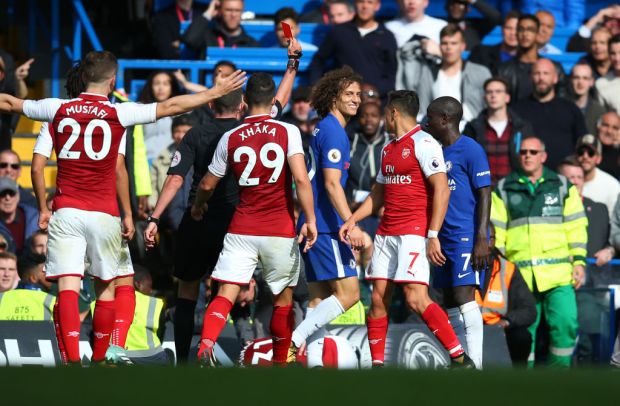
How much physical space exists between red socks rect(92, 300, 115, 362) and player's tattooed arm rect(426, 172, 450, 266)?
7.56 ft

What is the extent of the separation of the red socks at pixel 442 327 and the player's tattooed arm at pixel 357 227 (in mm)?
685

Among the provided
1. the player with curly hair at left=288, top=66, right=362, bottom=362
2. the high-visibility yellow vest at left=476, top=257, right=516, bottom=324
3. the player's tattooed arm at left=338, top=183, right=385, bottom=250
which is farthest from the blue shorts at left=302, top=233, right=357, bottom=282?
the high-visibility yellow vest at left=476, top=257, right=516, bottom=324

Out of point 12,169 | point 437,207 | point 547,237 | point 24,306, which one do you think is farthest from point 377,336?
point 12,169

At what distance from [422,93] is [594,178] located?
2079mm

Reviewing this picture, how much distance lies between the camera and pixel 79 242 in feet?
27.4

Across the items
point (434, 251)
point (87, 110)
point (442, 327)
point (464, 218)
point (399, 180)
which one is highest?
point (87, 110)

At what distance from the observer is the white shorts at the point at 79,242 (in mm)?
8305

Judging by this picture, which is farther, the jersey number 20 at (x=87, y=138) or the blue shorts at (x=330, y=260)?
the blue shorts at (x=330, y=260)

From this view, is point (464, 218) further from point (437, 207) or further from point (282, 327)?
point (282, 327)

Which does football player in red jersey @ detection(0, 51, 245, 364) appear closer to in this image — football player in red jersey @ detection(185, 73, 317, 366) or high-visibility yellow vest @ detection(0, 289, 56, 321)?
football player in red jersey @ detection(185, 73, 317, 366)

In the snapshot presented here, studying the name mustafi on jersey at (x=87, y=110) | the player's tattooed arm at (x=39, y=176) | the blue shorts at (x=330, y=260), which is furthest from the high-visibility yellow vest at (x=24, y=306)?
the name mustafi on jersey at (x=87, y=110)

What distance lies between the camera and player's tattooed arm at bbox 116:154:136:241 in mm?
8680

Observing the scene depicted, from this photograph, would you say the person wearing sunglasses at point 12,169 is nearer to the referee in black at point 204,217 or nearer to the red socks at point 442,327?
the referee in black at point 204,217

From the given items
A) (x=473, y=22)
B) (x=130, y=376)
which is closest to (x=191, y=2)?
(x=473, y=22)
